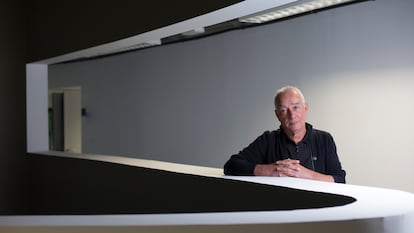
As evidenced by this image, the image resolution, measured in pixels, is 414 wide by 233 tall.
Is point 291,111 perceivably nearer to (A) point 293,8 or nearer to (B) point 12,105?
(A) point 293,8

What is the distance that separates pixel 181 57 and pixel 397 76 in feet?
9.48

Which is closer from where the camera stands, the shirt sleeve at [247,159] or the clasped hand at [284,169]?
the clasped hand at [284,169]

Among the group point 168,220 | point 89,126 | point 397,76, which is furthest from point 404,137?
point 89,126

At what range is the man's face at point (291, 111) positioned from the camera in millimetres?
2535

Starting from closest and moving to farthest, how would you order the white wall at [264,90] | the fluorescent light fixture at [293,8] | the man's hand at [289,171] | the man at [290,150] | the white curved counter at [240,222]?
the white curved counter at [240,222] → the man's hand at [289,171] → the man at [290,150] → the fluorescent light fixture at [293,8] → the white wall at [264,90]

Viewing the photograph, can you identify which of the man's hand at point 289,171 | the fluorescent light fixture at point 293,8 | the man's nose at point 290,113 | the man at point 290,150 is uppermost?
the fluorescent light fixture at point 293,8

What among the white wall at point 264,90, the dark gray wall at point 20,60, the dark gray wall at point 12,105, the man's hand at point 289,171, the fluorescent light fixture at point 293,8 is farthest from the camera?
the dark gray wall at point 12,105

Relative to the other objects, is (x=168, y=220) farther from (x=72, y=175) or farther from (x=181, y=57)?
(x=181, y=57)

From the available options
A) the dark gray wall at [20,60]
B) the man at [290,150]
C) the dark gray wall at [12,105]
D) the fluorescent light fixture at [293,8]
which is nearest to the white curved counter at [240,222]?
the man at [290,150]

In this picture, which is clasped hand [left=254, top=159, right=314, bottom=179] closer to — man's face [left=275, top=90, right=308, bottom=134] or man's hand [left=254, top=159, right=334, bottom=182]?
man's hand [left=254, top=159, right=334, bottom=182]

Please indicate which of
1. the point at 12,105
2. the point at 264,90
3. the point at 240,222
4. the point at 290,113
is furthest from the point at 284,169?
the point at 12,105

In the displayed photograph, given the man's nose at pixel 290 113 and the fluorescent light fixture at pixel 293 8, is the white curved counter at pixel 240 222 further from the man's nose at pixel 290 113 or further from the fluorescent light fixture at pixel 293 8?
the fluorescent light fixture at pixel 293 8

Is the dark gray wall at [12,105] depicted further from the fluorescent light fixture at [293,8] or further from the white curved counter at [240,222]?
the white curved counter at [240,222]

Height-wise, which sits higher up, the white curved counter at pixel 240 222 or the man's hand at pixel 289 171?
the man's hand at pixel 289 171
